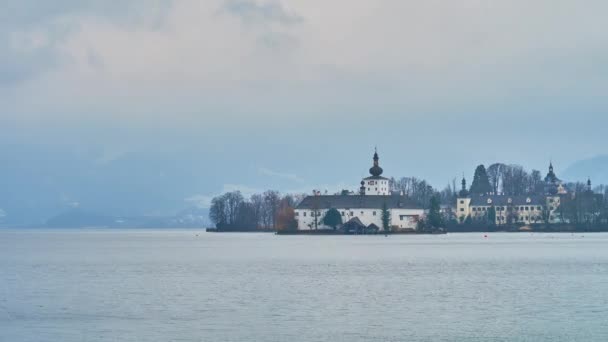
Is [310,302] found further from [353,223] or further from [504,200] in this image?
[504,200]

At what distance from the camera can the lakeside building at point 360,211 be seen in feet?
551

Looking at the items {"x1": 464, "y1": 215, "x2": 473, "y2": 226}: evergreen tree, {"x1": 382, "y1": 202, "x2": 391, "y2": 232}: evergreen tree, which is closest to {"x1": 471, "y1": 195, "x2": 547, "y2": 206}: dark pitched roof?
{"x1": 464, "y1": 215, "x2": 473, "y2": 226}: evergreen tree

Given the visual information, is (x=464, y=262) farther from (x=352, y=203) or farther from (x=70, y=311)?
(x=352, y=203)

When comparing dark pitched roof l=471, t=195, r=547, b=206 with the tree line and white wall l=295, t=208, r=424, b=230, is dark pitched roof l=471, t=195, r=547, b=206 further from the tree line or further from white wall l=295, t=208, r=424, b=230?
the tree line

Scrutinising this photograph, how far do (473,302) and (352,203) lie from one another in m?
128

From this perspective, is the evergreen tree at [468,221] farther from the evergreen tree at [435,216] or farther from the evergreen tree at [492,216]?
the evergreen tree at [435,216]

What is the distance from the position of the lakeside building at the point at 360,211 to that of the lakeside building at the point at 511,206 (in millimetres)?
17691

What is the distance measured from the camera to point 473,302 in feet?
135

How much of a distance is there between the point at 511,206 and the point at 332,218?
133ft

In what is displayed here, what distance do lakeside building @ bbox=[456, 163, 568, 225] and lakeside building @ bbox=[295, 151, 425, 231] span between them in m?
17.7

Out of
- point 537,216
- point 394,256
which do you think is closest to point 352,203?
point 537,216

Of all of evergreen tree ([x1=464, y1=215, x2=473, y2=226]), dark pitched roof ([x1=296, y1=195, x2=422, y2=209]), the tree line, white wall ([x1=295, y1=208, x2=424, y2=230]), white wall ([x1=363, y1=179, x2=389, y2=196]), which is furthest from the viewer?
the tree line

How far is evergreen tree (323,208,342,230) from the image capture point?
533 feet

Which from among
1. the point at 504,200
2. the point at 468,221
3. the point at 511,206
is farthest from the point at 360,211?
the point at 504,200
